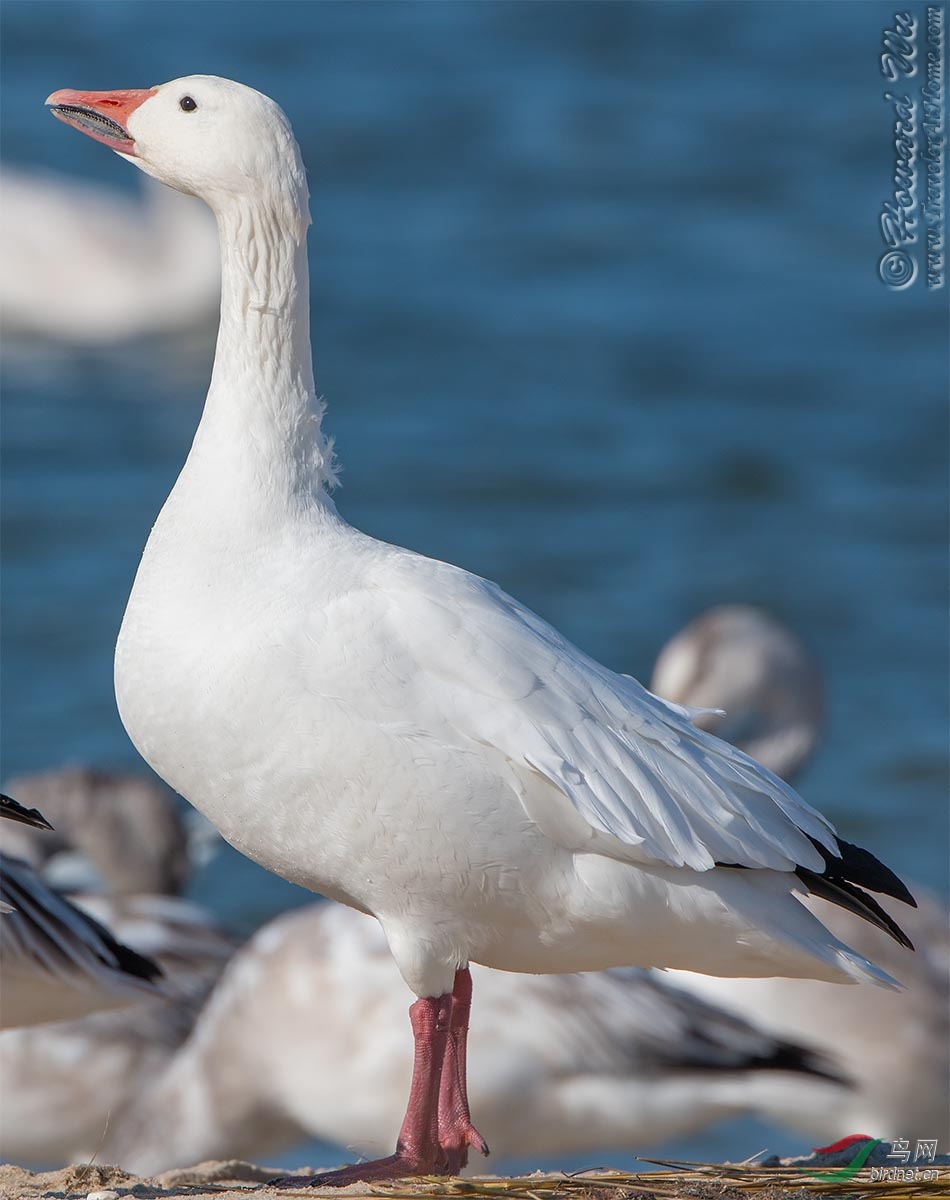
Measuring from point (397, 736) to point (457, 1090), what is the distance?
3.39 ft

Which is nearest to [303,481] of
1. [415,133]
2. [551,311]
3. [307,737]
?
[307,737]

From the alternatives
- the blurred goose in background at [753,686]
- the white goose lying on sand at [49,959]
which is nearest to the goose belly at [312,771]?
the white goose lying on sand at [49,959]

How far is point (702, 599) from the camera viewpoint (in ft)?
43.9

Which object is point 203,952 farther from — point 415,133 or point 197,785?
point 415,133

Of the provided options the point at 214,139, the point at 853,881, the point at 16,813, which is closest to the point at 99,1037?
the point at 16,813

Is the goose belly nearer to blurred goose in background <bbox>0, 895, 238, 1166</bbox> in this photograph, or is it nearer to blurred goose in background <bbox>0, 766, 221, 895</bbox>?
blurred goose in background <bbox>0, 895, 238, 1166</bbox>

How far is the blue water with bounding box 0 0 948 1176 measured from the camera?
12961mm

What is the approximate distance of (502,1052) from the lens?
6598mm

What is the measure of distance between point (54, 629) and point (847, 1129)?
7194mm

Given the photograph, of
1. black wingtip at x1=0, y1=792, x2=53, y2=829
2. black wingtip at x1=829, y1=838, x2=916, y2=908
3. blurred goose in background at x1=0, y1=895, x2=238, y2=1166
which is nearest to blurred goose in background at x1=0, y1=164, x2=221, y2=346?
blurred goose in background at x1=0, y1=895, x2=238, y2=1166

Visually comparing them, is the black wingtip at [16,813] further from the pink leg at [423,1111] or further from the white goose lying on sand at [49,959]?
the white goose lying on sand at [49,959]

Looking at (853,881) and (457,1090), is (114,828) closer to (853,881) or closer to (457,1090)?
(457,1090)

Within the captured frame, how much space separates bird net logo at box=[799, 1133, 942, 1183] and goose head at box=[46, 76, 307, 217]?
257 cm

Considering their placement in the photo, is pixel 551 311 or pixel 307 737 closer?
pixel 307 737
